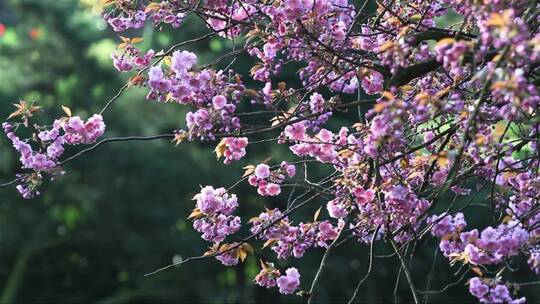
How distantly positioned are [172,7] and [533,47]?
4.83 feet

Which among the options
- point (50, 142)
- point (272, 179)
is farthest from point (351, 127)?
point (50, 142)

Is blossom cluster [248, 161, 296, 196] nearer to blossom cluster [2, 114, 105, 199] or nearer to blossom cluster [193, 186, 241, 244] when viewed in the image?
blossom cluster [193, 186, 241, 244]

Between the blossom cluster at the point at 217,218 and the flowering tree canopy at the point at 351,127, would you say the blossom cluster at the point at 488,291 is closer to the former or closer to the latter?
the flowering tree canopy at the point at 351,127

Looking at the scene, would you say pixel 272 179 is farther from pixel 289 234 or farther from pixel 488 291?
pixel 488 291

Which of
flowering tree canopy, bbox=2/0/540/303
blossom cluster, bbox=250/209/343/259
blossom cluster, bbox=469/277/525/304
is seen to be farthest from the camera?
blossom cluster, bbox=250/209/343/259

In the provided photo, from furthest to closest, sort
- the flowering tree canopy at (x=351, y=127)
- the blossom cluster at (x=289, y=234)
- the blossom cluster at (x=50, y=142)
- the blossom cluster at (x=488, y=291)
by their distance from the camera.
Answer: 1. the blossom cluster at (x=289, y=234)
2. the blossom cluster at (x=50, y=142)
3. the flowering tree canopy at (x=351, y=127)
4. the blossom cluster at (x=488, y=291)

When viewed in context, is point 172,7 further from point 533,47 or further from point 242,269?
point 242,269

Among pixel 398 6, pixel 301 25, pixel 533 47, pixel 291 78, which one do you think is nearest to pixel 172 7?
pixel 301 25

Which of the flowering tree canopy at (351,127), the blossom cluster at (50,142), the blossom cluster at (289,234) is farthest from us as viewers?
the blossom cluster at (289,234)

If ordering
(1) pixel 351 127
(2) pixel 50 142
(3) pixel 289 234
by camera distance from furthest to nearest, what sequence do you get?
(3) pixel 289 234 < (2) pixel 50 142 < (1) pixel 351 127

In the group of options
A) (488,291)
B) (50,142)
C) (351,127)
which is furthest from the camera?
(50,142)

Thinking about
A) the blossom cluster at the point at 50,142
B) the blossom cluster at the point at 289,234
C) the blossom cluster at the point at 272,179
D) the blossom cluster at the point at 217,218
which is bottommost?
the blossom cluster at the point at 289,234

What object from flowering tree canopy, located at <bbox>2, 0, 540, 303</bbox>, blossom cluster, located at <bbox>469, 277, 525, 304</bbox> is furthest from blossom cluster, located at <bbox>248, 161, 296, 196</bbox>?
blossom cluster, located at <bbox>469, 277, 525, 304</bbox>

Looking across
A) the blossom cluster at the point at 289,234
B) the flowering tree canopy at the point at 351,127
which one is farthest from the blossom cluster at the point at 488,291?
the blossom cluster at the point at 289,234
